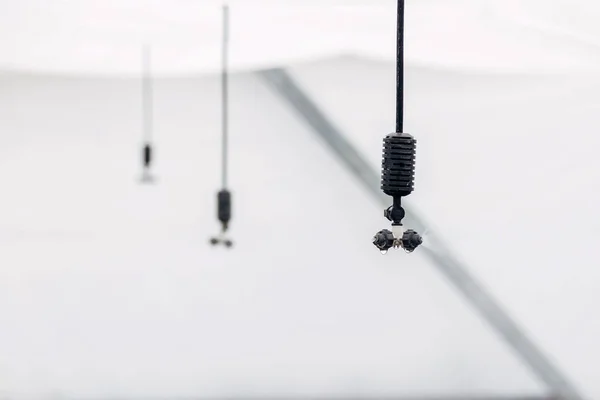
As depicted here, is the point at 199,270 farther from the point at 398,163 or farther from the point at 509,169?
the point at 398,163

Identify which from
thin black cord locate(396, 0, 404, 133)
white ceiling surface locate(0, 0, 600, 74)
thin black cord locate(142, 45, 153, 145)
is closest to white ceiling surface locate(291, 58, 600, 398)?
white ceiling surface locate(0, 0, 600, 74)

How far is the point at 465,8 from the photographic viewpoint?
134cm

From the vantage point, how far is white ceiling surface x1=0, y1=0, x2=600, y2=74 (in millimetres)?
1358

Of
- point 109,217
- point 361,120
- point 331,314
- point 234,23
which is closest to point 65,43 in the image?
point 234,23

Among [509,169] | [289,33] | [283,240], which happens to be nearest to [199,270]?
[283,240]

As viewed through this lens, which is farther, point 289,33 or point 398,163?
point 289,33

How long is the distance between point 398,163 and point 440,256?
1.66 metres

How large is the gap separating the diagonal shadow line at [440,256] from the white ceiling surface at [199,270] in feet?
0.29

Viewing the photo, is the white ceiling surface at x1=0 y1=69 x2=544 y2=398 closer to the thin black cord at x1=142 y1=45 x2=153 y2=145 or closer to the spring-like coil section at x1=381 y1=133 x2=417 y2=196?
the thin black cord at x1=142 y1=45 x2=153 y2=145

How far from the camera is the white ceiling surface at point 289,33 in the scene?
1.36 metres

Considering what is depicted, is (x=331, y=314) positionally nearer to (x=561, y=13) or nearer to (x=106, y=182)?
(x=106, y=182)

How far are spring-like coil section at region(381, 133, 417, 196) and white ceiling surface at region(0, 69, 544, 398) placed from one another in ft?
5.01

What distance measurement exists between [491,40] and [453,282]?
108cm

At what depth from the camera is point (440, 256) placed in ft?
7.50
